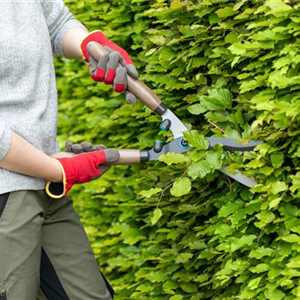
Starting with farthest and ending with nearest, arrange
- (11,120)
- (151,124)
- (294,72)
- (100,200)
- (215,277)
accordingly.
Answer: (100,200), (151,124), (215,277), (11,120), (294,72)

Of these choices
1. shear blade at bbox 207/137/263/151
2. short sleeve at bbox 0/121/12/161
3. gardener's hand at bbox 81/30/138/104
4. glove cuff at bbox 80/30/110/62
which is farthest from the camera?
glove cuff at bbox 80/30/110/62

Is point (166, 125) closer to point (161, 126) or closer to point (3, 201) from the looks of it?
point (161, 126)

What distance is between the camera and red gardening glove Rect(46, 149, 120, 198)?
2.79 m

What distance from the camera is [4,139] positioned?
2615mm

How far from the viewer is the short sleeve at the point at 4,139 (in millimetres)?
2613

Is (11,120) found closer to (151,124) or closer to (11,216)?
(11,216)

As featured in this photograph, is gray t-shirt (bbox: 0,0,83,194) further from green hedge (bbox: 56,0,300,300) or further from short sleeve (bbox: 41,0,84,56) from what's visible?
green hedge (bbox: 56,0,300,300)

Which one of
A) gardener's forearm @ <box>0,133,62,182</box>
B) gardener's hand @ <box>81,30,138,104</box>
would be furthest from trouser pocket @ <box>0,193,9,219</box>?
gardener's hand @ <box>81,30,138,104</box>

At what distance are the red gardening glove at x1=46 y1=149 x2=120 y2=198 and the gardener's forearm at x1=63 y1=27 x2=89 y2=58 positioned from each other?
0.51 meters

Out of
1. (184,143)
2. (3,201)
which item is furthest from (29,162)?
(184,143)

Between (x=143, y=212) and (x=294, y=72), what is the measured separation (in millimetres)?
1546

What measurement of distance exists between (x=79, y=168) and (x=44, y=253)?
418mm

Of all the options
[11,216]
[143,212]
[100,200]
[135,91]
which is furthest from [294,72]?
[100,200]

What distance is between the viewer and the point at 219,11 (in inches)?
113
